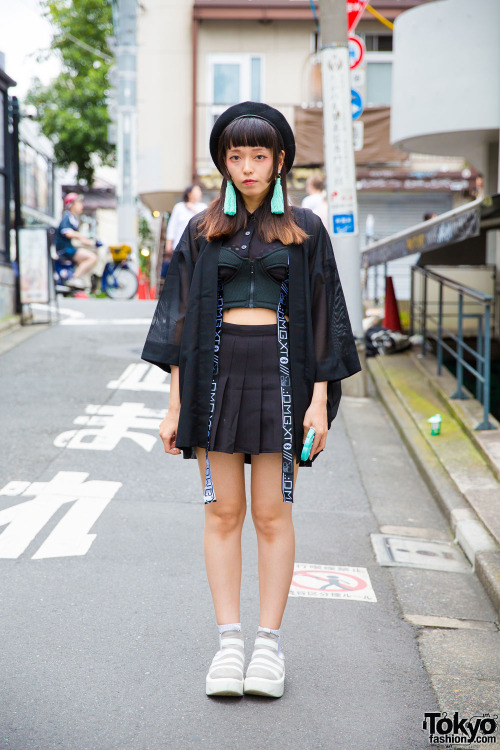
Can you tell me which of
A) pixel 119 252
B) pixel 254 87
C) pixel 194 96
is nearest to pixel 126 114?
pixel 194 96

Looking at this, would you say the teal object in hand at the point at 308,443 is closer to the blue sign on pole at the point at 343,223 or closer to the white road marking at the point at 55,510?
the white road marking at the point at 55,510

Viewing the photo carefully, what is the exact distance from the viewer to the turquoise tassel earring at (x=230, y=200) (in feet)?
9.75

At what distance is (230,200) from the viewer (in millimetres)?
2992

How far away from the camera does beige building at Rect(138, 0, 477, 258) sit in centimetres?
A: 2148

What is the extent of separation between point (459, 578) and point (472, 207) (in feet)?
12.7

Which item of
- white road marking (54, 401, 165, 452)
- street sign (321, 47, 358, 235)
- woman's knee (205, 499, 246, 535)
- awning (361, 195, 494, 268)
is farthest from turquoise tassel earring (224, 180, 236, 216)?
street sign (321, 47, 358, 235)

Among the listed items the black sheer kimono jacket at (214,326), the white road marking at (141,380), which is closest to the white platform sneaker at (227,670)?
the black sheer kimono jacket at (214,326)

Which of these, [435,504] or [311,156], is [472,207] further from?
[311,156]

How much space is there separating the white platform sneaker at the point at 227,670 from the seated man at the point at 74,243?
12.6 m

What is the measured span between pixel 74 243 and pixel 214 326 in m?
12.6

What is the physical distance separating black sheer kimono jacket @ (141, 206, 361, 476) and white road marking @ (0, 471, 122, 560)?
1.84 metres

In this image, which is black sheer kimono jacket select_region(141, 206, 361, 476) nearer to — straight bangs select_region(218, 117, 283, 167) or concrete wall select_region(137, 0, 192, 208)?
straight bangs select_region(218, 117, 283, 167)

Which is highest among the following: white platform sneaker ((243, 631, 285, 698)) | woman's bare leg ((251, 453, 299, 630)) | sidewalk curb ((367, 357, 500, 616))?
woman's bare leg ((251, 453, 299, 630))

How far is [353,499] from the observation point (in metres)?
5.95
